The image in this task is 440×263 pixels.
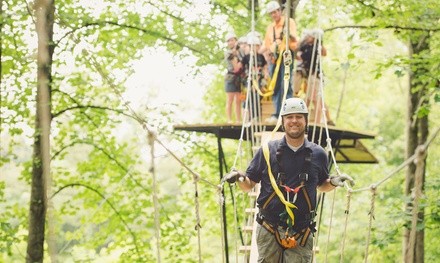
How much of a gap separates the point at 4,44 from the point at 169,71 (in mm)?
2955

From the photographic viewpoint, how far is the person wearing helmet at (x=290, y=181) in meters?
4.21

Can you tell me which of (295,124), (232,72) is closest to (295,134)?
(295,124)

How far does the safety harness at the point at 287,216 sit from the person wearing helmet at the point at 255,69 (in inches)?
163

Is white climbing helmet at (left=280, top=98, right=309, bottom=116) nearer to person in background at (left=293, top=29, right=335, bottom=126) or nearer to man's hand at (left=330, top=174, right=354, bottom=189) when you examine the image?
man's hand at (left=330, top=174, right=354, bottom=189)

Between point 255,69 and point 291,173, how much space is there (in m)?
4.59

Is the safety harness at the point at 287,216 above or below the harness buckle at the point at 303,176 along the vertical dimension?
below

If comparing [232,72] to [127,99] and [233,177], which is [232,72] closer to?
[127,99]

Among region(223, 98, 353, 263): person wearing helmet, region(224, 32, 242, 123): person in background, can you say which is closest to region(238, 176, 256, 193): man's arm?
region(223, 98, 353, 263): person wearing helmet

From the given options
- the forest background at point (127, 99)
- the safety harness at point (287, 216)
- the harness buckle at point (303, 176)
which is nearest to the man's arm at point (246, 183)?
the safety harness at point (287, 216)

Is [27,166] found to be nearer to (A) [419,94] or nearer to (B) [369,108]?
(A) [419,94]

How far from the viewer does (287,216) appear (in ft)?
13.9

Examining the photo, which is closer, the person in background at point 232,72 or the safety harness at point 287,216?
the safety harness at point 287,216

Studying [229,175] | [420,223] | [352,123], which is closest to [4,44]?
[420,223]

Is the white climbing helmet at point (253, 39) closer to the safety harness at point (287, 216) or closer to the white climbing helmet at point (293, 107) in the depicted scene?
the white climbing helmet at point (293, 107)
